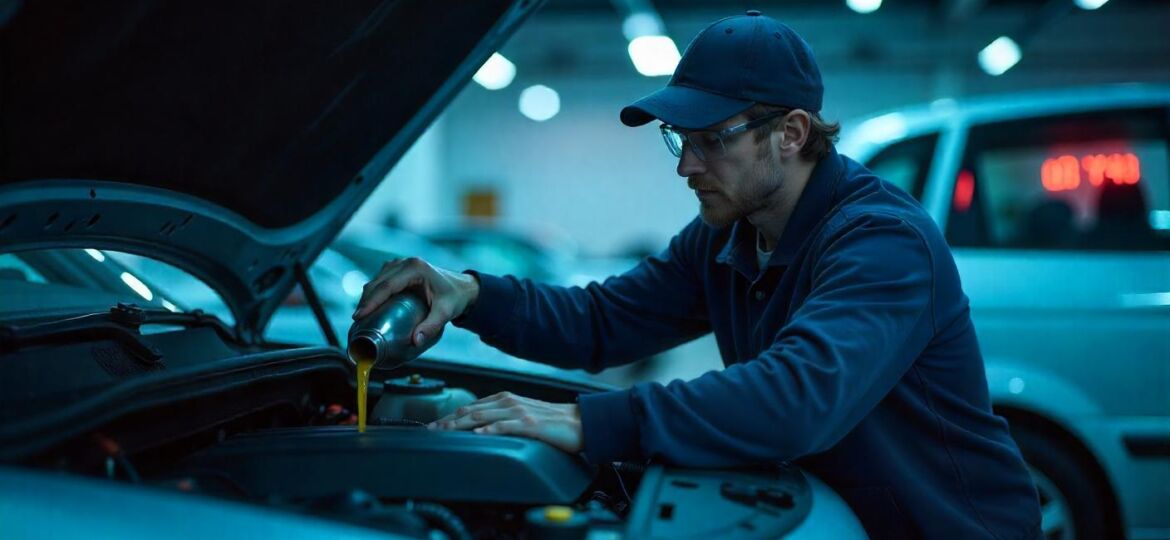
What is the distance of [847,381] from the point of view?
1.60 meters

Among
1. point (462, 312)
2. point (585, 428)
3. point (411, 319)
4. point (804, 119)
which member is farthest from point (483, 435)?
point (804, 119)

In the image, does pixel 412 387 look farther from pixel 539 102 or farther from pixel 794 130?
pixel 539 102

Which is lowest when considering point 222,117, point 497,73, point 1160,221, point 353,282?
point 1160,221

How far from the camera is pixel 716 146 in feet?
6.37

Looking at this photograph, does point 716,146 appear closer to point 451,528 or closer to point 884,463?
point 884,463

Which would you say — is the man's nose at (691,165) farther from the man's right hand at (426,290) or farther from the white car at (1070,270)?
the white car at (1070,270)

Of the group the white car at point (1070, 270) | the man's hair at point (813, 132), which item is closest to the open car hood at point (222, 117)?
the man's hair at point (813, 132)

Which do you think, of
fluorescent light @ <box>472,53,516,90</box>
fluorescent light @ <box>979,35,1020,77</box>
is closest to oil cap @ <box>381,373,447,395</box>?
fluorescent light @ <box>472,53,516,90</box>

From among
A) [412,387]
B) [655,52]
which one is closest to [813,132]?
[412,387]

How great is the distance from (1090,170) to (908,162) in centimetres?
63

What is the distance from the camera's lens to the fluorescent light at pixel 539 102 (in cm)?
1909

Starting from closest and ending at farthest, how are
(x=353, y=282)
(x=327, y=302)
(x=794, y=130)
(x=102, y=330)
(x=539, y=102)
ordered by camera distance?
(x=102, y=330) → (x=794, y=130) → (x=327, y=302) → (x=353, y=282) → (x=539, y=102)

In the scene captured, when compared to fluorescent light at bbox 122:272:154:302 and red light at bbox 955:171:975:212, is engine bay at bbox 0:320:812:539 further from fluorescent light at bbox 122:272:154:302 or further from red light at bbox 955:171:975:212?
red light at bbox 955:171:975:212

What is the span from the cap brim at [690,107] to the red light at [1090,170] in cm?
256
